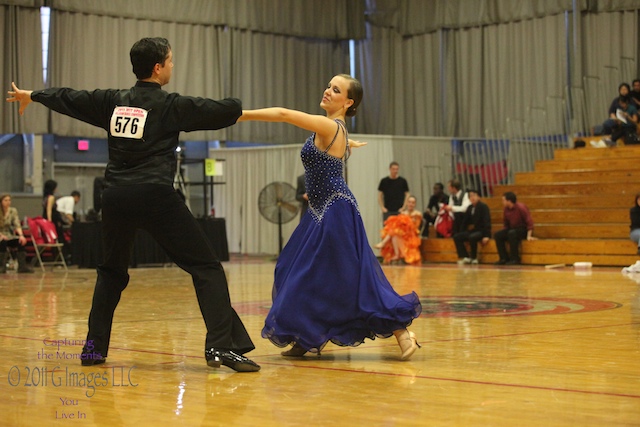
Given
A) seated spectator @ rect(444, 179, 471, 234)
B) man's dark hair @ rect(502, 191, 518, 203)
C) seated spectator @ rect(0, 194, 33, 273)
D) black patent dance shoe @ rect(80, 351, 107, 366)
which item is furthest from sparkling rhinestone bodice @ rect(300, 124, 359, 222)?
seated spectator @ rect(444, 179, 471, 234)

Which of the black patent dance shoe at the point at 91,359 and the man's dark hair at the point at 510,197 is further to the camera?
the man's dark hair at the point at 510,197

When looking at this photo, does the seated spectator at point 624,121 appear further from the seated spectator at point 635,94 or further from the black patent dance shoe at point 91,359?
the black patent dance shoe at point 91,359

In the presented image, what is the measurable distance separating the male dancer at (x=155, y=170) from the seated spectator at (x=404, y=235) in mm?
11162

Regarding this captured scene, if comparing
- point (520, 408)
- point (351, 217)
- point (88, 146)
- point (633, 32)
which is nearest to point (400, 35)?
point (633, 32)

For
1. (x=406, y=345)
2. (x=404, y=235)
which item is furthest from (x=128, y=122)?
(x=404, y=235)

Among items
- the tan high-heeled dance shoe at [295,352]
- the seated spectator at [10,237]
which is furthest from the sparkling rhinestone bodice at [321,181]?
the seated spectator at [10,237]

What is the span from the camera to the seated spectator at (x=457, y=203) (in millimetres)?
15344

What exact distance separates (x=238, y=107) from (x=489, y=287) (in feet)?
19.5

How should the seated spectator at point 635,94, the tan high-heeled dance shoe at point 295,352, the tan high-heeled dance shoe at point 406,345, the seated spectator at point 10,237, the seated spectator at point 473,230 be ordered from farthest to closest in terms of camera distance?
the seated spectator at point 635,94, the seated spectator at point 473,230, the seated spectator at point 10,237, the tan high-heeled dance shoe at point 295,352, the tan high-heeled dance shoe at point 406,345

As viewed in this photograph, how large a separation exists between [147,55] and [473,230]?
11.3 meters

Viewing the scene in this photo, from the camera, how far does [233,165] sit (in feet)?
63.8

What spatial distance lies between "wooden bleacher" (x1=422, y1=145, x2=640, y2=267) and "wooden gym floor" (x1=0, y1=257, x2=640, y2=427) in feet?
20.8

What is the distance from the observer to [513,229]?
14.2 m

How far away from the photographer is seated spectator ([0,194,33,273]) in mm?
13750
